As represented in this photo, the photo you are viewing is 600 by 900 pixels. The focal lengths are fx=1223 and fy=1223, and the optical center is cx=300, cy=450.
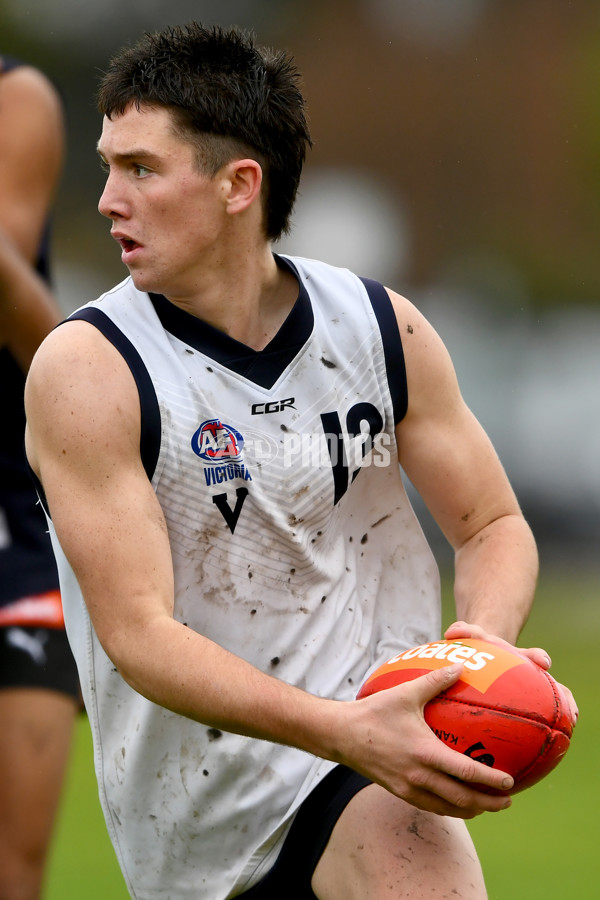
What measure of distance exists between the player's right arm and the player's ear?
1.43ft

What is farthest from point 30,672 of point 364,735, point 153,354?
point 364,735

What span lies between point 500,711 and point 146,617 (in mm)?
663

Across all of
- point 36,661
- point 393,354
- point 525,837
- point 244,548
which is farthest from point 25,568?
point 525,837

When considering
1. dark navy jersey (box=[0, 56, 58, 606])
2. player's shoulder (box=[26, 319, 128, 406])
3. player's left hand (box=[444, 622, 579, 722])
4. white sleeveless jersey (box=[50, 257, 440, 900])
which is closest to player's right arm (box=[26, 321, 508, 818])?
player's shoulder (box=[26, 319, 128, 406])

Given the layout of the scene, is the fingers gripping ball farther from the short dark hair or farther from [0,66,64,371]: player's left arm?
[0,66,64,371]: player's left arm

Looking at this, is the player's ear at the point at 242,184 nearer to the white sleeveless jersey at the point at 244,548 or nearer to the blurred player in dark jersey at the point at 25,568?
the white sleeveless jersey at the point at 244,548

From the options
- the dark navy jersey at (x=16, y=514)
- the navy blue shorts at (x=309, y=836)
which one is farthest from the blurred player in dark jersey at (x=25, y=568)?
the navy blue shorts at (x=309, y=836)

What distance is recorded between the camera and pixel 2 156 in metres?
4.03

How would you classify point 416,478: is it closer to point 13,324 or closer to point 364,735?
point 364,735

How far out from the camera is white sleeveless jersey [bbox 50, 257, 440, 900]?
251 cm

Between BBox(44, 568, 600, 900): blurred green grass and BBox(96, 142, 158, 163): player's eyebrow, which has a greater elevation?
BBox(96, 142, 158, 163): player's eyebrow

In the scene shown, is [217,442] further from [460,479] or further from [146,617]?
[460,479]

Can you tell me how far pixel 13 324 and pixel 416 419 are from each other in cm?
158

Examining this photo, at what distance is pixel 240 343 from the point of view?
2592mm
